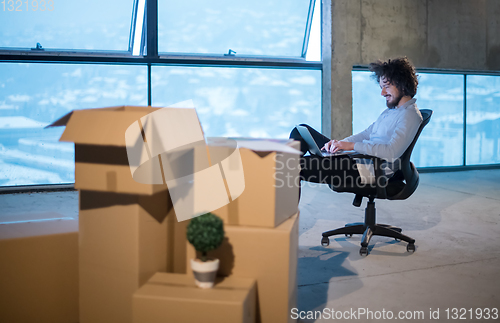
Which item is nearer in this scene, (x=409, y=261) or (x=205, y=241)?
(x=205, y=241)

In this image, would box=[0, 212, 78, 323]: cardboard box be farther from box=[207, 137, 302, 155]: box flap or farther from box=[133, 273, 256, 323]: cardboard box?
box=[207, 137, 302, 155]: box flap

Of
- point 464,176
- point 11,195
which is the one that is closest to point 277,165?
point 11,195

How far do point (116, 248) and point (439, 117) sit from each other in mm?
5965

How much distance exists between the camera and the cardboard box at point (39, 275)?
1623 millimetres

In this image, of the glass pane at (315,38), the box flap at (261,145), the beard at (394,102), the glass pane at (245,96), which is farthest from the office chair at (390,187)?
the glass pane at (315,38)

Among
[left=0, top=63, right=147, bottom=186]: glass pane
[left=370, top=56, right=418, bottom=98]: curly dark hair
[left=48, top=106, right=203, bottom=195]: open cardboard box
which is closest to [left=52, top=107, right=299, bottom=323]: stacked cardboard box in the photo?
[left=48, top=106, right=203, bottom=195]: open cardboard box

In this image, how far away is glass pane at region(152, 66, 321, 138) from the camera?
555cm

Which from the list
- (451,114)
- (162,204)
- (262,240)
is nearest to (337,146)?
(262,240)

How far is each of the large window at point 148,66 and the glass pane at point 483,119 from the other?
2.45m

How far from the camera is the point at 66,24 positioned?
5125mm

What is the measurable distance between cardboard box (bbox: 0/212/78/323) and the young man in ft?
4.73

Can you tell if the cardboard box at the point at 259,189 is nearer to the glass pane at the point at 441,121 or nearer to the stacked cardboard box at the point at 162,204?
the stacked cardboard box at the point at 162,204

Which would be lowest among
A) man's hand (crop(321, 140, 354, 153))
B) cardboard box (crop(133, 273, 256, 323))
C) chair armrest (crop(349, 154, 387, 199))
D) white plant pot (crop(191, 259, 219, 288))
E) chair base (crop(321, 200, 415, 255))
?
chair base (crop(321, 200, 415, 255))

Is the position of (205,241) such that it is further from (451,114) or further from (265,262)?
(451,114)
